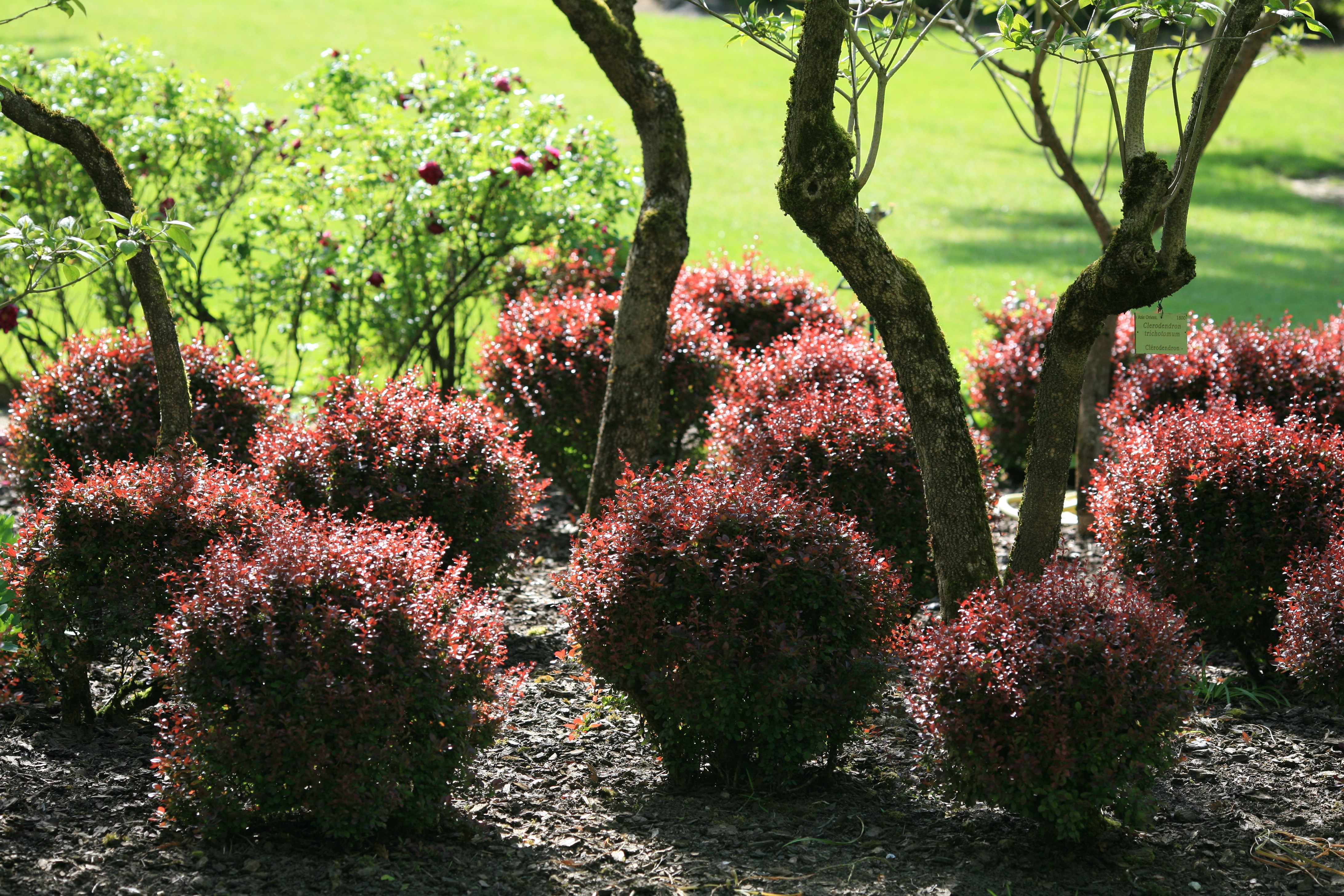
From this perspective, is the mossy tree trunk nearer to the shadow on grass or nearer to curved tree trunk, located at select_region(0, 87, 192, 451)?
curved tree trunk, located at select_region(0, 87, 192, 451)

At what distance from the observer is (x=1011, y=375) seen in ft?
25.2

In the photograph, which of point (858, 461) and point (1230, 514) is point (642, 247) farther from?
point (1230, 514)

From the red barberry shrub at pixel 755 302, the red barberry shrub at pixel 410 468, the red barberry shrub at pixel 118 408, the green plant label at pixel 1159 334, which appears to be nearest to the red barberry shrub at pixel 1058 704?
the green plant label at pixel 1159 334

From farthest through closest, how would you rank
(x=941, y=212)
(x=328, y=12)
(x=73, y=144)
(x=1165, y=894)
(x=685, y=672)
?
(x=328, y=12)
(x=941, y=212)
(x=73, y=144)
(x=685, y=672)
(x=1165, y=894)

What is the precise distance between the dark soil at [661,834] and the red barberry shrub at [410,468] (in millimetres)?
1039

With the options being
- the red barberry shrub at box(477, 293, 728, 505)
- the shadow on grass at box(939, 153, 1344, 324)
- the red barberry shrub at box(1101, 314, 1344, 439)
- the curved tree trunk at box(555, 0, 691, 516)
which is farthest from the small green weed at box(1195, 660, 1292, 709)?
the shadow on grass at box(939, 153, 1344, 324)

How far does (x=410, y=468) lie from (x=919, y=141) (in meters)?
25.6

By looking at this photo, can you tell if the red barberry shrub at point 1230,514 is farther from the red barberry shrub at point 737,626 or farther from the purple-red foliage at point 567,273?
the purple-red foliage at point 567,273

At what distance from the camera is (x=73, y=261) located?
379 cm

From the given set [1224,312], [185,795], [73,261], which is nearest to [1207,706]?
[185,795]

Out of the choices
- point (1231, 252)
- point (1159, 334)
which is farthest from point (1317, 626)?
point (1231, 252)

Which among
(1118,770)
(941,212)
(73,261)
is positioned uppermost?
(941,212)

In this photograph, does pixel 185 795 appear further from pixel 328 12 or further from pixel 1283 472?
Answer: pixel 328 12

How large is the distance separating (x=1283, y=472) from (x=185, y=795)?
409 centimetres
